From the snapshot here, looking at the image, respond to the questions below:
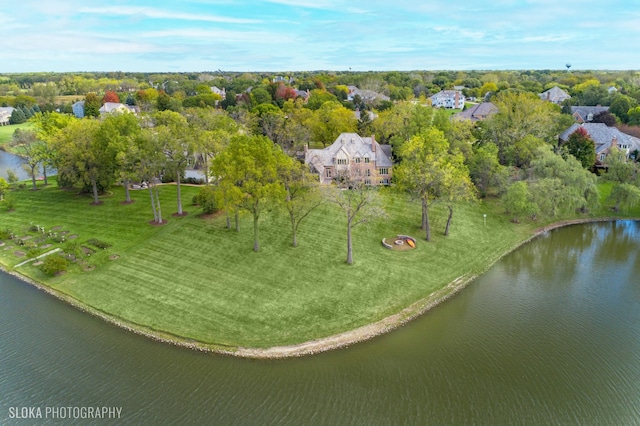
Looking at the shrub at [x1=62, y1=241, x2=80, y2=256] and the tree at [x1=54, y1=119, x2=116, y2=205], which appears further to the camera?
the tree at [x1=54, y1=119, x2=116, y2=205]

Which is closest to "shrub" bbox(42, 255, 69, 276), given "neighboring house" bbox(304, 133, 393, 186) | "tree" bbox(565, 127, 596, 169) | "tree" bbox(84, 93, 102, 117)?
"neighboring house" bbox(304, 133, 393, 186)

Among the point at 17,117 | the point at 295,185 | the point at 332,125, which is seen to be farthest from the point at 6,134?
the point at 295,185

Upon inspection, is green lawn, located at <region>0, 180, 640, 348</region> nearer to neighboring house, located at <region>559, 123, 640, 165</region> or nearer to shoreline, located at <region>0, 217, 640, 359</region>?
shoreline, located at <region>0, 217, 640, 359</region>

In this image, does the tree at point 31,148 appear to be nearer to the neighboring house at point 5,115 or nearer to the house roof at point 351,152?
the house roof at point 351,152

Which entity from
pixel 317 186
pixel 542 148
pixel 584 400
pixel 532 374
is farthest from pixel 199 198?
pixel 542 148

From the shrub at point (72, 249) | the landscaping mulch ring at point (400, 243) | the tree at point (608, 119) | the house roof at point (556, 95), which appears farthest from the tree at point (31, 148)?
the house roof at point (556, 95)
